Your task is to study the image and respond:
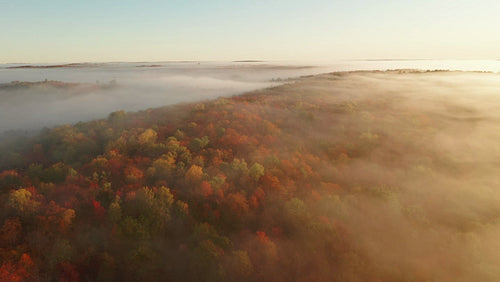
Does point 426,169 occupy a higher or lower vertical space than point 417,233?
higher

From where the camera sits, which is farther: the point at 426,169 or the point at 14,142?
the point at 14,142

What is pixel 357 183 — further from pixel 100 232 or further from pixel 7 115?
pixel 7 115

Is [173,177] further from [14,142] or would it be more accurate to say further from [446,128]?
[446,128]

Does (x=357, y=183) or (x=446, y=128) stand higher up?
(x=446, y=128)

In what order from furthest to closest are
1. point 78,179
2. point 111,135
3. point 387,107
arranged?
1. point 387,107
2. point 111,135
3. point 78,179

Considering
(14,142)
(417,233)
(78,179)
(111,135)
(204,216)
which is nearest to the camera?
(417,233)

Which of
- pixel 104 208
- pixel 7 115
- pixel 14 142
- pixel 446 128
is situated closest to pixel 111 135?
pixel 14 142

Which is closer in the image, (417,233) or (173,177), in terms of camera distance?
(417,233)

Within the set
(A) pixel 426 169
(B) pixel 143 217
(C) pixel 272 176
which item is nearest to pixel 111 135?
(B) pixel 143 217

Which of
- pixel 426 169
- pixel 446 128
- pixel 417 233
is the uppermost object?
pixel 446 128
